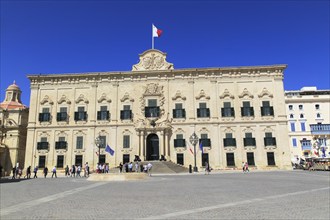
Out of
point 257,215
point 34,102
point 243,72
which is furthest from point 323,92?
point 257,215

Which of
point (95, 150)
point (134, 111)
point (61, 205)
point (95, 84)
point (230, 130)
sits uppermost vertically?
point (95, 84)

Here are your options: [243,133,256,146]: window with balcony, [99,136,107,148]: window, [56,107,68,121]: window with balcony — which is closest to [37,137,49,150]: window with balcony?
[56,107,68,121]: window with balcony

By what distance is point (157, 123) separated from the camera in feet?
127

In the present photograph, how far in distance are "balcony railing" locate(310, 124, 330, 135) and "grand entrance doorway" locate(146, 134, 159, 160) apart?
38.0 m

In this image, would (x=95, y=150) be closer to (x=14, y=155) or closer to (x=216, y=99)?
(x=14, y=155)

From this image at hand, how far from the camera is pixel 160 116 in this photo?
1558 inches

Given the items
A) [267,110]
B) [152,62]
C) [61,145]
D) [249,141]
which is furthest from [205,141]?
[61,145]

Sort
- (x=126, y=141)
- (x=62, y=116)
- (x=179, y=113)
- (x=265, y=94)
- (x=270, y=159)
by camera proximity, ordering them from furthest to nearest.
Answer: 1. (x=62, y=116)
2. (x=179, y=113)
3. (x=265, y=94)
4. (x=126, y=141)
5. (x=270, y=159)

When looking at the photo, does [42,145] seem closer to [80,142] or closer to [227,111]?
[80,142]

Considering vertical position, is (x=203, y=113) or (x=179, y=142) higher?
(x=203, y=113)

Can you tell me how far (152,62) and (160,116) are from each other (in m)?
8.33

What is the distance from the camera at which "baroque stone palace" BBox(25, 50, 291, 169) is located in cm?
3809

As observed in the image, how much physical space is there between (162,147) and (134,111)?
22.3 feet

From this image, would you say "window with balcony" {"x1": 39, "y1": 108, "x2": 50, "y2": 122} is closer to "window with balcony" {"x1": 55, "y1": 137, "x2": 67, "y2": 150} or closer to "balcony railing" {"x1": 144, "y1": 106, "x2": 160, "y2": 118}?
"window with balcony" {"x1": 55, "y1": 137, "x2": 67, "y2": 150}
